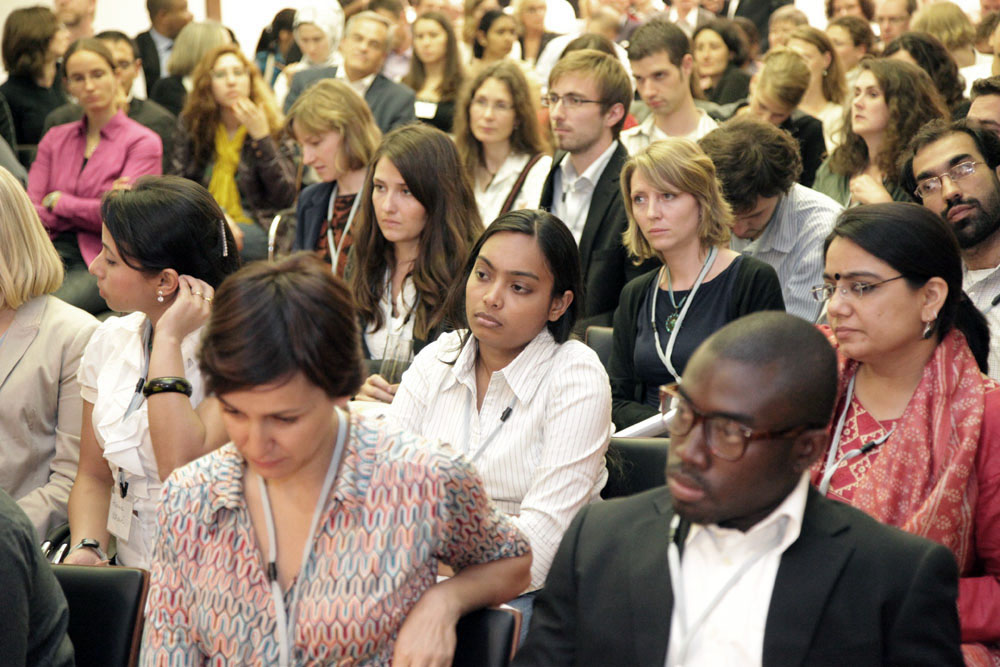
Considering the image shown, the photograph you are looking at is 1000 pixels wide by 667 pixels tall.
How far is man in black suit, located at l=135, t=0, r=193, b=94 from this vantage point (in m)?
7.89

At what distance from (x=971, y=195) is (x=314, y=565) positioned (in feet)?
7.22

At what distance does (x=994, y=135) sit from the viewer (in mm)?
3207

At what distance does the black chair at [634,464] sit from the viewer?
255 centimetres

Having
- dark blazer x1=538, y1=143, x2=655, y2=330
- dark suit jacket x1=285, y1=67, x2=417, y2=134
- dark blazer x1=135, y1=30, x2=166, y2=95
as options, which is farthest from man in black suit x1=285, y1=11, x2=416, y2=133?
dark blazer x1=135, y1=30, x2=166, y2=95

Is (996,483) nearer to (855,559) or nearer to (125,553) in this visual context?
(855,559)

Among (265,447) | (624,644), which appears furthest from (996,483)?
(265,447)

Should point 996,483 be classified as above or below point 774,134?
below

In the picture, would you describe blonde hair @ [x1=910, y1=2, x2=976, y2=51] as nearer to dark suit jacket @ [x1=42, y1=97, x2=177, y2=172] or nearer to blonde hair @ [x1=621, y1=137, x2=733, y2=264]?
blonde hair @ [x1=621, y1=137, x2=733, y2=264]

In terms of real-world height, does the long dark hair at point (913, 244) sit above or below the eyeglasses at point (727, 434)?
above

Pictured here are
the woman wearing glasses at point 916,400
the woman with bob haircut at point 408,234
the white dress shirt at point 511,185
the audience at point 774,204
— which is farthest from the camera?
the white dress shirt at point 511,185

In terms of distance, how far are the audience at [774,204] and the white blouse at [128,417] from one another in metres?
1.98

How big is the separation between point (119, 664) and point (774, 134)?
275 cm

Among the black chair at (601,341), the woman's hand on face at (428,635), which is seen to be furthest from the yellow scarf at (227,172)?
the woman's hand on face at (428,635)

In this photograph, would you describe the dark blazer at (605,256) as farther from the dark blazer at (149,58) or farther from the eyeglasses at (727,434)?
the dark blazer at (149,58)
